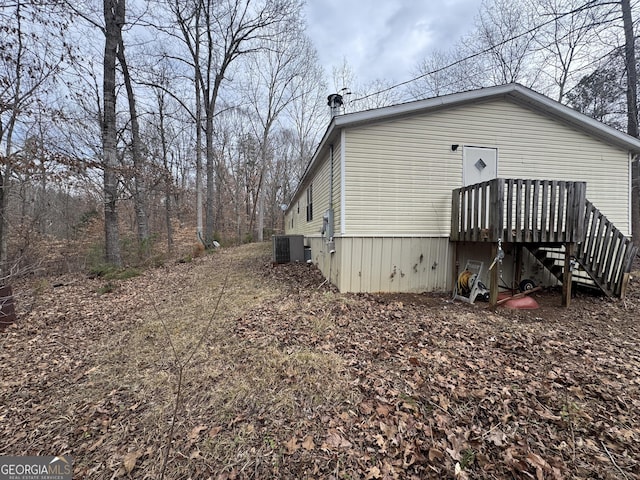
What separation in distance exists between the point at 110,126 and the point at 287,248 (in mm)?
6345

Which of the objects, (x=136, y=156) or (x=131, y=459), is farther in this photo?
(x=136, y=156)

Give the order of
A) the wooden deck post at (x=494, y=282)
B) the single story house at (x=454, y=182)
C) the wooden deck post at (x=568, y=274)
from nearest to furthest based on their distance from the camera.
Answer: the wooden deck post at (x=494, y=282)
the wooden deck post at (x=568, y=274)
the single story house at (x=454, y=182)

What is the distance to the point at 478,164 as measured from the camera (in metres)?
6.00

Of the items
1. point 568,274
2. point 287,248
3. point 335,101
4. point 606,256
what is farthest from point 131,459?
point 335,101

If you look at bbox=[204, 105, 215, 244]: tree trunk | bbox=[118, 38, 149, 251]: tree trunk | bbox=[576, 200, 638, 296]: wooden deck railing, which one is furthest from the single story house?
bbox=[204, 105, 215, 244]: tree trunk

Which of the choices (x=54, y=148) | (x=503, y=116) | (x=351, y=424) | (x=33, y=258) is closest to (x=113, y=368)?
(x=351, y=424)

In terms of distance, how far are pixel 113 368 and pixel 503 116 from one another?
8.55 metres

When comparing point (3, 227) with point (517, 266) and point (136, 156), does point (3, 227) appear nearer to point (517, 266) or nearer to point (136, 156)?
point (136, 156)

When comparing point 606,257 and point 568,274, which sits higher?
point 606,257

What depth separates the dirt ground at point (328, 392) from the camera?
189 centimetres

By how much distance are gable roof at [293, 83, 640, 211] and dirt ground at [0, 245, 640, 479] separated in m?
3.78

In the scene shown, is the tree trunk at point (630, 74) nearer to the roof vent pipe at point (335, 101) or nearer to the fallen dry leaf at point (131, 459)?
the roof vent pipe at point (335, 101)

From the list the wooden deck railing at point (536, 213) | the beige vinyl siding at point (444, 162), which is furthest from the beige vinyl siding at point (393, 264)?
the wooden deck railing at point (536, 213)

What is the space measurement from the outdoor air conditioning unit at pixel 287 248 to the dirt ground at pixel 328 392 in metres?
4.29
